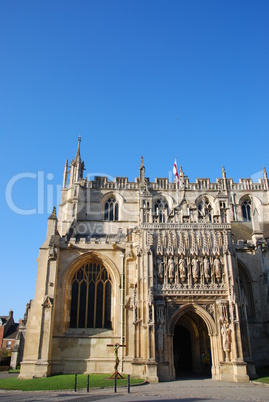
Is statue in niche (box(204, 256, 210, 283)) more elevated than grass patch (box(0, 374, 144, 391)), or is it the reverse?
statue in niche (box(204, 256, 210, 283))

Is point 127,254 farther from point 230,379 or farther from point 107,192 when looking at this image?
point 107,192

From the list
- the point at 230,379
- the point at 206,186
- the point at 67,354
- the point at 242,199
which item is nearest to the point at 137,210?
the point at 206,186

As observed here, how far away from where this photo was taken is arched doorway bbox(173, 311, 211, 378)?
2483cm

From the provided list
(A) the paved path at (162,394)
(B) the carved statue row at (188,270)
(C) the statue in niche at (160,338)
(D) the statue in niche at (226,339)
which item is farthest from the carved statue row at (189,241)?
(A) the paved path at (162,394)

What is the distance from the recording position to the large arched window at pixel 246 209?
40281 millimetres

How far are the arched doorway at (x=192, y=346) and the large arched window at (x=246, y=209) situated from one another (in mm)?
16769

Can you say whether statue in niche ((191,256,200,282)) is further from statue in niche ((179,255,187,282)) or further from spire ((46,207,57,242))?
spire ((46,207,57,242))

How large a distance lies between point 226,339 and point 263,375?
11.9 ft

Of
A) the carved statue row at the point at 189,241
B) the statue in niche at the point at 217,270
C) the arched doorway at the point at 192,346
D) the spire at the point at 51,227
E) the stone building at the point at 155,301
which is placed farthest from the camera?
the spire at the point at 51,227

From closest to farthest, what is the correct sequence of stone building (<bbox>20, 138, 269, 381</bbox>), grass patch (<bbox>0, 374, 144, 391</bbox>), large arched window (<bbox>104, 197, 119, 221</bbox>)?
grass patch (<bbox>0, 374, 144, 391</bbox>) → stone building (<bbox>20, 138, 269, 381</bbox>) → large arched window (<bbox>104, 197, 119, 221</bbox>)

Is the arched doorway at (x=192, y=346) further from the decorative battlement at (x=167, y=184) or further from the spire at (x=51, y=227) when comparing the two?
the decorative battlement at (x=167, y=184)

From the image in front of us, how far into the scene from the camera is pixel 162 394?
50.2ft

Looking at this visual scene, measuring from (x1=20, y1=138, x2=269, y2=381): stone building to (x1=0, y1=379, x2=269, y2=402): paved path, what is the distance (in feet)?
10.3

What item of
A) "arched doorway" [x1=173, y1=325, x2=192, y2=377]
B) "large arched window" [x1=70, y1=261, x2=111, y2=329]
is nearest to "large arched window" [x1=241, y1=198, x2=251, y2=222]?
"arched doorway" [x1=173, y1=325, x2=192, y2=377]
